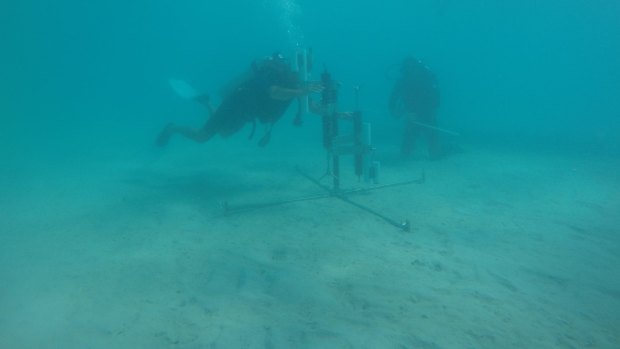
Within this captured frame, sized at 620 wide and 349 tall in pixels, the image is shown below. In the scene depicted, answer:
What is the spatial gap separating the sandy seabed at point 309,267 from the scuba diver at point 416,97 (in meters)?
3.80

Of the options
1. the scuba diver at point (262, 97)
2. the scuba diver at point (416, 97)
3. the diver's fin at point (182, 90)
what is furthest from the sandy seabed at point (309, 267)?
the scuba diver at point (416, 97)

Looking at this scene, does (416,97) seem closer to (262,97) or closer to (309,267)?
(262,97)

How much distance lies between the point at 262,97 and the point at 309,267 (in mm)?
4123

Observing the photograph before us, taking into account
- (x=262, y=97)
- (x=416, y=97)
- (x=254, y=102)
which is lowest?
(x=254, y=102)

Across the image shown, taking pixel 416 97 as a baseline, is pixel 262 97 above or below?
below

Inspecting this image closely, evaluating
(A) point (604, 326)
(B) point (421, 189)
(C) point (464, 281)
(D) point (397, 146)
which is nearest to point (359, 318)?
(C) point (464, 281)

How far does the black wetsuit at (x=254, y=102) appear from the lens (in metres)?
8.09

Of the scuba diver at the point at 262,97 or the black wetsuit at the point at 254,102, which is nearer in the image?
the scuba diver at the point at 262,97

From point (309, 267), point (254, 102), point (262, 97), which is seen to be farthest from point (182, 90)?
point (309, 267)

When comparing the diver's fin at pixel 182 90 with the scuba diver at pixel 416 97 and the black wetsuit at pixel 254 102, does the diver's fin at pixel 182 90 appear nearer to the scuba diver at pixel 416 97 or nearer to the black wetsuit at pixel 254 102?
the black wetsuit at pixel 254 102

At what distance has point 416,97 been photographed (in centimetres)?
1523

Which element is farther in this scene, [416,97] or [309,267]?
[416,97]

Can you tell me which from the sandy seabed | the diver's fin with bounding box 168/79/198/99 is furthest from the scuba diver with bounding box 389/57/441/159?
the diver's fin with bounding box 168/79/198/99

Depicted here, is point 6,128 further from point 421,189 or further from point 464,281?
point 464,281
